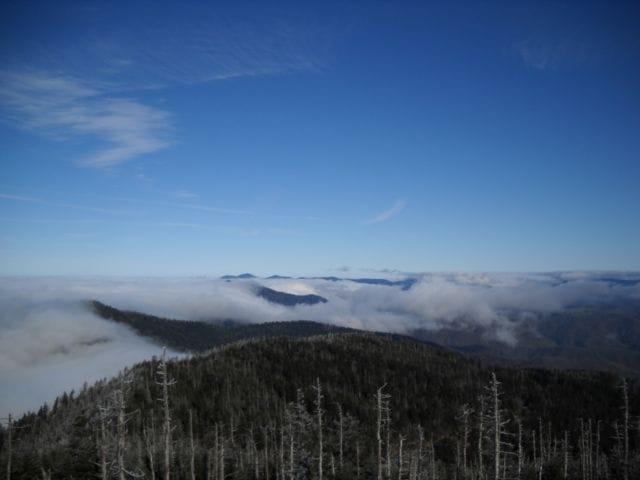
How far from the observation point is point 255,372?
600 ft

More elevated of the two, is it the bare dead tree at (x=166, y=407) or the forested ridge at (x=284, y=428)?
the bare dead tree at (x=166, y=407)

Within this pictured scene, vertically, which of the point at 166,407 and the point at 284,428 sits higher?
the point at 166,407

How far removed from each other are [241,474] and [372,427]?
9001cm

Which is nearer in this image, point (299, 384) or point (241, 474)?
point (241, 474)

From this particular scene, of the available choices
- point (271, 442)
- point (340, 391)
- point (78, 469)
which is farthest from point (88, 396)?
point (78, 469)

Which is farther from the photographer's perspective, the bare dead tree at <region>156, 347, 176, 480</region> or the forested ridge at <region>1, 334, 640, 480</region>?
the forested ridge at <region>1, 334, 640, 480</region>

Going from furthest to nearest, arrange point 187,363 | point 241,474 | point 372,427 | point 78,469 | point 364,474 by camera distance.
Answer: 1. point 187,363
2. point 372,427
3. point 364,474
4. point 241,474
5. point 78,469

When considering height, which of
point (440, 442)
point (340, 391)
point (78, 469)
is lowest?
point (440, 442)

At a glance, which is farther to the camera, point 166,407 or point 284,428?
point 284,428

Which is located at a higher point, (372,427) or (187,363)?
(187,363)

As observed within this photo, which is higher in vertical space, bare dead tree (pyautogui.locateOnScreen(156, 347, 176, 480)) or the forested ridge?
bare dead tree (pyautogui.locateOnScreen(156, 347, 176, 480))

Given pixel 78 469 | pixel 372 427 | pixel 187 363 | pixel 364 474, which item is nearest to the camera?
pixel 78 469

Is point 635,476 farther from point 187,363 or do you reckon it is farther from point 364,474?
point 187,363

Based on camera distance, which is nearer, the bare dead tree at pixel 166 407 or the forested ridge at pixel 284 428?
the bare dead tree at pixel 166 407
